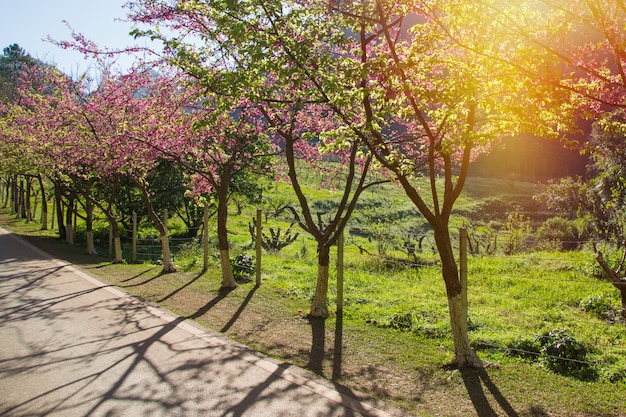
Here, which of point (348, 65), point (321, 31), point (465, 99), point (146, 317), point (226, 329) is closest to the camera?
point (465, 99)

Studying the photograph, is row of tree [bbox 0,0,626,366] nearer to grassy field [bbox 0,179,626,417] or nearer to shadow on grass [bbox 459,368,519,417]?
shadow on grass [bbox 459,368,519,417]

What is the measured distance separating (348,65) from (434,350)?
13.1ft

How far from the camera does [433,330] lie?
7910mm

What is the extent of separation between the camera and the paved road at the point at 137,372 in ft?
17.4

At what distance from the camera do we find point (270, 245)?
21125 millimetres

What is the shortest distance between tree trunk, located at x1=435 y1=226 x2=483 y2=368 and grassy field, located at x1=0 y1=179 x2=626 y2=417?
0.22 m

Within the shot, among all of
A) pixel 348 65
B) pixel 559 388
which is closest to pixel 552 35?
pixel 348 65

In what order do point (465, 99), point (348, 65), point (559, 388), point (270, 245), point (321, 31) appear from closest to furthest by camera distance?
point (559, 388) → point (465, 99) → point (348, 65) → point (321, 31) → point (270, 245)

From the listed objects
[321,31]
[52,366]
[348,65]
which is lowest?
[52,366]

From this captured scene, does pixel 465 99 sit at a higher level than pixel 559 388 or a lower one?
higher

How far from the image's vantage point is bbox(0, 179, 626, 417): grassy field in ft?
18.5

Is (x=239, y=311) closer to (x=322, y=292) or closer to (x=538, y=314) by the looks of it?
(x=322, y=292)

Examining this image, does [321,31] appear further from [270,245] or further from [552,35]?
[270,245]

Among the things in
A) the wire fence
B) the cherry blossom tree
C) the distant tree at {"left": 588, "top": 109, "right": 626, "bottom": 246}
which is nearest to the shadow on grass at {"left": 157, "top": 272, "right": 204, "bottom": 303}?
the wire fence
